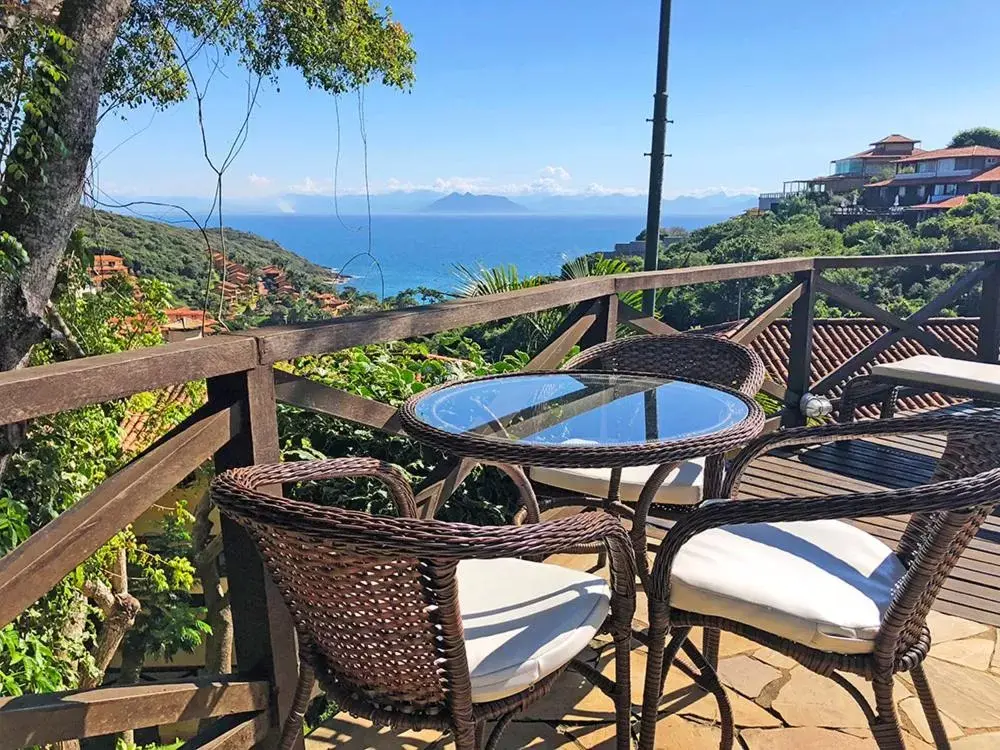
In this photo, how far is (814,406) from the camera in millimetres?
4113

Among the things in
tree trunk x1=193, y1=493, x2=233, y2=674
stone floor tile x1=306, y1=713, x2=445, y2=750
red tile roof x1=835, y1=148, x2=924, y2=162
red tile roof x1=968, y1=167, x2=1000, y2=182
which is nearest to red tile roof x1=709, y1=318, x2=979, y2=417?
tree trunk x1=193, y1=493, x2=233, y2=674

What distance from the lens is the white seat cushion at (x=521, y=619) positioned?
1.25 meters

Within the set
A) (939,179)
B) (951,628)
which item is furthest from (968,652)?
(939,179)

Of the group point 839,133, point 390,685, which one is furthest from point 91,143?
point 839,133

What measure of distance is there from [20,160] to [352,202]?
1.92m

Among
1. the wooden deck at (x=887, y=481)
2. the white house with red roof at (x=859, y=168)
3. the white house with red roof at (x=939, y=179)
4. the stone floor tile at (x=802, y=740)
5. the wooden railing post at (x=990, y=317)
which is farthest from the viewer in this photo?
the white house with red roof at (x=859, y=168)

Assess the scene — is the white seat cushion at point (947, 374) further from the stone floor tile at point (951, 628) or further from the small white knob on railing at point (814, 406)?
the stone floor tile at point (951, 628)

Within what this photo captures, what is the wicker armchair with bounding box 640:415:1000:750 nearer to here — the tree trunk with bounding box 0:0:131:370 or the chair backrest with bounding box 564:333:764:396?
the chair backrest with bounding box 564:333:764:396

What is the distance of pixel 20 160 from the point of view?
11.2 feet

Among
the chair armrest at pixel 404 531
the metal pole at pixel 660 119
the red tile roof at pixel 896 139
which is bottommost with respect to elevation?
the chair armrest at pixel 404 531

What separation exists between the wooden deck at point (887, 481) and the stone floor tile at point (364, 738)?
1691 mm

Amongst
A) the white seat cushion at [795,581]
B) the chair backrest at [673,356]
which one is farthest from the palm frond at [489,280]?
the white seat cushion at [795,581]

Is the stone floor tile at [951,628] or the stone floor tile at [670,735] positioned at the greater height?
the stone floor tile at [670,735]

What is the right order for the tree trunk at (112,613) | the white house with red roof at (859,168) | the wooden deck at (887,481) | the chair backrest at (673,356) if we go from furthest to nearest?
1. the white house with red roof at (859,168)
2. the tree trunk at (112,613)
3. the chair backrest at (673,356)
4. the wooden deck at (887,481)
